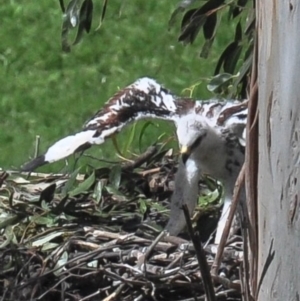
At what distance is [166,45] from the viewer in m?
6.60

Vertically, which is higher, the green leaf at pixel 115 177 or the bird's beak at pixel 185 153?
the bird's beak at pixel 185 153

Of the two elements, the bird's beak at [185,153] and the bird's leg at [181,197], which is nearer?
the bird's leg at [181,197]

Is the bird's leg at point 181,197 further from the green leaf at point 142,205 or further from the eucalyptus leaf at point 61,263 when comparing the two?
the eucalyptus leaf at point 61,263

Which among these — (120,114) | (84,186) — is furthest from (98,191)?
(120,114)

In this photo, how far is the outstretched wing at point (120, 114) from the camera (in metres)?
3.25

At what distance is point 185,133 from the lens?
3.48 meters

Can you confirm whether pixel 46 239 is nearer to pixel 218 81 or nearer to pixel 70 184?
pixel 70 184

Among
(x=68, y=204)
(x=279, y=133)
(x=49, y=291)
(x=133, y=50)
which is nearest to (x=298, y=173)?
(x=279, y=133)

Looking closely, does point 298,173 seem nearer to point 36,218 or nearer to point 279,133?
point 279,133

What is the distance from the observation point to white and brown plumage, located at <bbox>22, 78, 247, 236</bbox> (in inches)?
130

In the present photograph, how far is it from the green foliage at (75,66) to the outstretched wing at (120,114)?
1.51 m

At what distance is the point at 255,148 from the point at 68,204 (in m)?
1.66

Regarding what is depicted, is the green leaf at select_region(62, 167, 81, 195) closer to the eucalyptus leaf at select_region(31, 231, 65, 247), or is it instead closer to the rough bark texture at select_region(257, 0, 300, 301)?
the eucalyptus leaf at select_region(31, 231, 65, 247)

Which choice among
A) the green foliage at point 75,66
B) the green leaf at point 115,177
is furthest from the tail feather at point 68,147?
the green foliage at point 75,66
